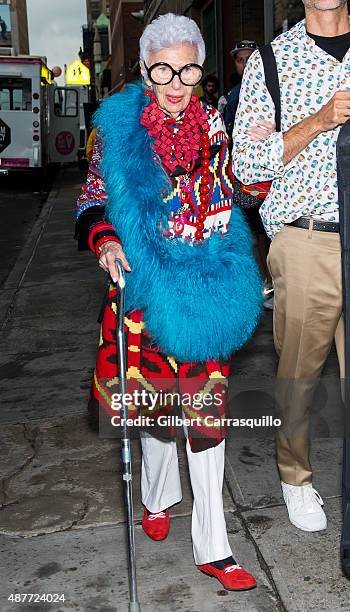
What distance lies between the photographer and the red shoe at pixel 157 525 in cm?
342

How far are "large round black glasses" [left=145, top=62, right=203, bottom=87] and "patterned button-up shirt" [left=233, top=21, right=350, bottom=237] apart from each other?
246 millimetres

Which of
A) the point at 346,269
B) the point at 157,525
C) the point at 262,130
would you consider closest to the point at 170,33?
the point at 262,130

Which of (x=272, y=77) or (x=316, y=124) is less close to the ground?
(x=272, y=77)

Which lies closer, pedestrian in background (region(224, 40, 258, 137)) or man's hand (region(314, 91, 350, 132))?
man's hand (region(314, 91, 350, 132))

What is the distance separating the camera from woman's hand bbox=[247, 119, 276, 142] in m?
3.01

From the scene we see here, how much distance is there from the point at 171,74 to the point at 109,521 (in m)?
1.89

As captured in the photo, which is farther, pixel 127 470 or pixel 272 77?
pixel 272 77

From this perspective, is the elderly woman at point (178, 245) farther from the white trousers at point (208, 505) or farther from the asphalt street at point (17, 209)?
the asphalt street at point (17, 209)

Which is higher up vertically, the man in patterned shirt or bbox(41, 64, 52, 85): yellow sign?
the man in patterned shirt

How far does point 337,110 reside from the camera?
8.82 ft

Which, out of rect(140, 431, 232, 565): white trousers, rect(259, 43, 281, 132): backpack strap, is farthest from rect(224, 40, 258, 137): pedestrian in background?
rect(140, 431, 232, 565): white trousers

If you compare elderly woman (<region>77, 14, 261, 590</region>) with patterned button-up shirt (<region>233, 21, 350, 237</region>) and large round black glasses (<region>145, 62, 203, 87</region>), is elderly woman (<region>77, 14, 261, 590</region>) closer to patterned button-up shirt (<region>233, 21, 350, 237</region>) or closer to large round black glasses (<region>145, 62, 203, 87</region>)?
large round black glasses (<region>145, 62, 203, 87</region>)

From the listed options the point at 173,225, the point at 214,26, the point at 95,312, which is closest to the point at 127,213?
the point at 173,225

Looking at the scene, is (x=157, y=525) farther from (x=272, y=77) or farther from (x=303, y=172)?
(x=272, y=77)
